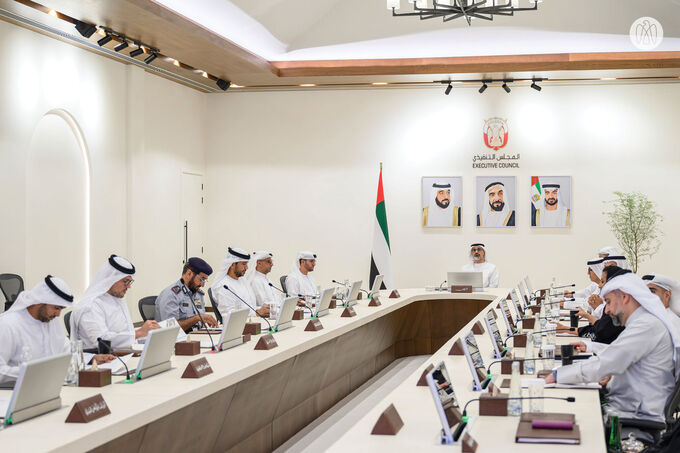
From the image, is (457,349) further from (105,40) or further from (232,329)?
(105,40)

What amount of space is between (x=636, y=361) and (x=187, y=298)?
3113 mm

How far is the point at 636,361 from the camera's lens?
3.13m

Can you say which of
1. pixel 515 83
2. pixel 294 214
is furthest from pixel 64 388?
pixel 515 83

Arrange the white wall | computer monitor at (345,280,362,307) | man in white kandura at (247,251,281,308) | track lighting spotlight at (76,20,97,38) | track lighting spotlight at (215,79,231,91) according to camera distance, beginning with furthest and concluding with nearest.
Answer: the white wall, track lighting spotlight at (215,79,231,91), track lighting spotlight at (76,20,97,38), man in white kandura at (247,251,281,308), computer monitor at (345,280,362,307)

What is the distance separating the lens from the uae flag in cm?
1002

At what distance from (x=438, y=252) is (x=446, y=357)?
644cm

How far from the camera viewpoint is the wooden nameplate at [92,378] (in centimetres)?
307

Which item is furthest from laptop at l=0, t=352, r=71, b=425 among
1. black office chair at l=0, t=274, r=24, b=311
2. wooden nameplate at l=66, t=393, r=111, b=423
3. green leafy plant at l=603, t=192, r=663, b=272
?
green leafy plant at l=603, t=192, r=663, b=272

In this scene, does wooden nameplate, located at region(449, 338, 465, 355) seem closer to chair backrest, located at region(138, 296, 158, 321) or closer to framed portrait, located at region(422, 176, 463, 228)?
chair backrest, located at region(138, 296, 158, 321)

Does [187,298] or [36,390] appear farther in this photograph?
[187,298]

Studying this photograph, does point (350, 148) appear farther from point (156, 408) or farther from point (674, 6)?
point (156, 408)

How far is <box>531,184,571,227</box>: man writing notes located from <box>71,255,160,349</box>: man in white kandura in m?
6.85

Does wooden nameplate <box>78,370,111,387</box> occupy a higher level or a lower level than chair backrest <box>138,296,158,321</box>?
lower

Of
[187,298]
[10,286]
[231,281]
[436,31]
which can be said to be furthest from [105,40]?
[436,31]
